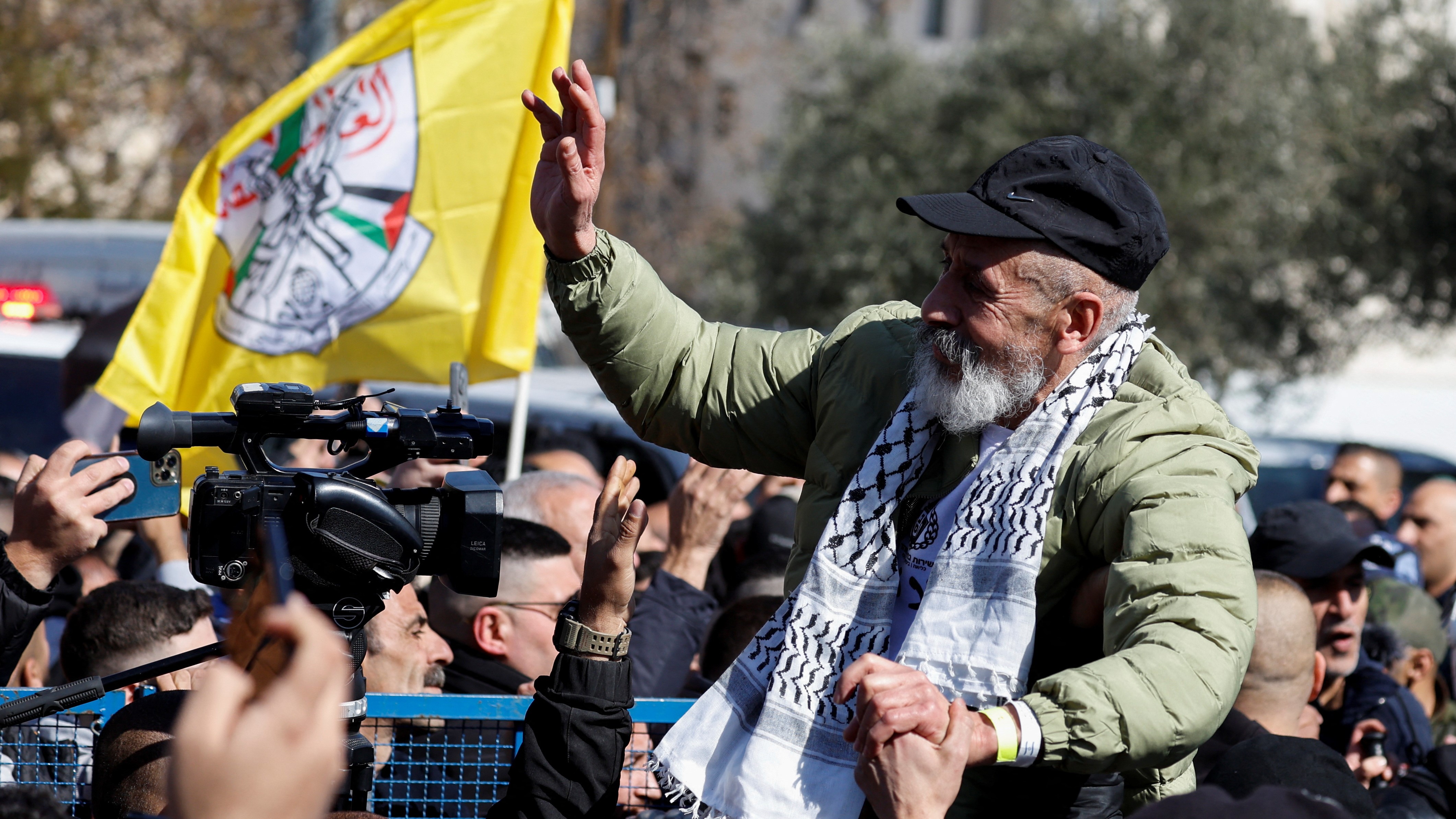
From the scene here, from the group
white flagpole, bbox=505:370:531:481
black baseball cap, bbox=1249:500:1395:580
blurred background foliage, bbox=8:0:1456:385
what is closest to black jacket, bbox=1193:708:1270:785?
black baseball cap, bbox=1249:500:1395:580

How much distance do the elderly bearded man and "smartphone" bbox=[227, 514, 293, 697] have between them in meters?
0.70

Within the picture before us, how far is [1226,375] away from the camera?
15625mm

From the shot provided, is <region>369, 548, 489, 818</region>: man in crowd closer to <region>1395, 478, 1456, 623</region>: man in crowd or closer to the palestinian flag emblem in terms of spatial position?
the palestinian flag emblem

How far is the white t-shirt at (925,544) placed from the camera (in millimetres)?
2424

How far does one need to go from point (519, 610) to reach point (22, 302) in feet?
18.1

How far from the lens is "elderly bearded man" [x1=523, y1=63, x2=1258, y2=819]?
216 cm

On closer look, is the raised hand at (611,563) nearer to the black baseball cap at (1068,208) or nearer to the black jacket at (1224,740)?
the black baseball cap at (1068,208)

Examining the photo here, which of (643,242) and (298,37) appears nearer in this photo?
(298,37)

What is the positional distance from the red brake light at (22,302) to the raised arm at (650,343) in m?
6.42

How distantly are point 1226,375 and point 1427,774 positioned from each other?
1301 centimetres

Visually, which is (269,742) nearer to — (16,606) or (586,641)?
(586,641)

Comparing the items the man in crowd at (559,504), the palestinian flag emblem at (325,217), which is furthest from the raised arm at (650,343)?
the palestinian flag emblem at (325,217)

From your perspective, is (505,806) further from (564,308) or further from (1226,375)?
(1226,375)

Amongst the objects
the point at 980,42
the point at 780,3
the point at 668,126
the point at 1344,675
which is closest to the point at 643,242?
the point at 668,126
